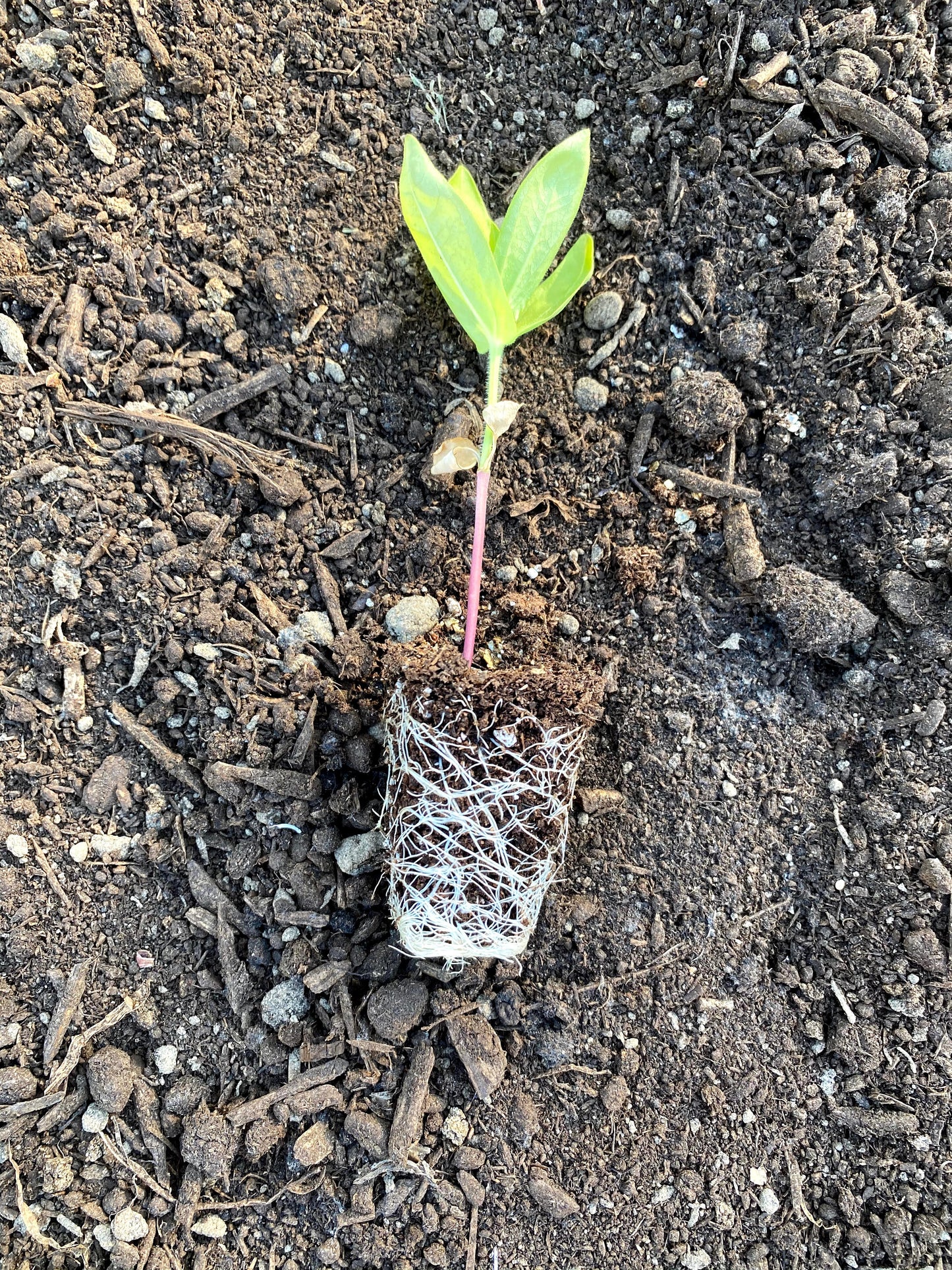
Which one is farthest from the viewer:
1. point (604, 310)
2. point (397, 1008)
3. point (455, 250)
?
point (604, 310)

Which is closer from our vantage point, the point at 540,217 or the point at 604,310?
the point at 540,217

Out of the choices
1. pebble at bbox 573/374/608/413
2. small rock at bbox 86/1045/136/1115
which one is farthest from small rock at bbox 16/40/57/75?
small rock at bbox 86/1045/136/1115

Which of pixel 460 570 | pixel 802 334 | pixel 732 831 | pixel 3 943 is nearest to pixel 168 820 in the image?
pixel 3 943

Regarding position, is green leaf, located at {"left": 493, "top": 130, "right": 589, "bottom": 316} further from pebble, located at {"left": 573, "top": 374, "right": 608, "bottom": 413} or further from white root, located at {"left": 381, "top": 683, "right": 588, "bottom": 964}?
white root, located at {"left": 381, "top": 683, "right": 588, "bottom": 964}

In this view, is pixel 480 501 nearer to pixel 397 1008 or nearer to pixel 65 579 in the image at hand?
pixel 65 579

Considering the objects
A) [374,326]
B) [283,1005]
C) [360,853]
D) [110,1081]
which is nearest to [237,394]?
[374,326]

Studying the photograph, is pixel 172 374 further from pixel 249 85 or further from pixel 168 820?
pixel 168 820

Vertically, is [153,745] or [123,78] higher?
[123,78]
